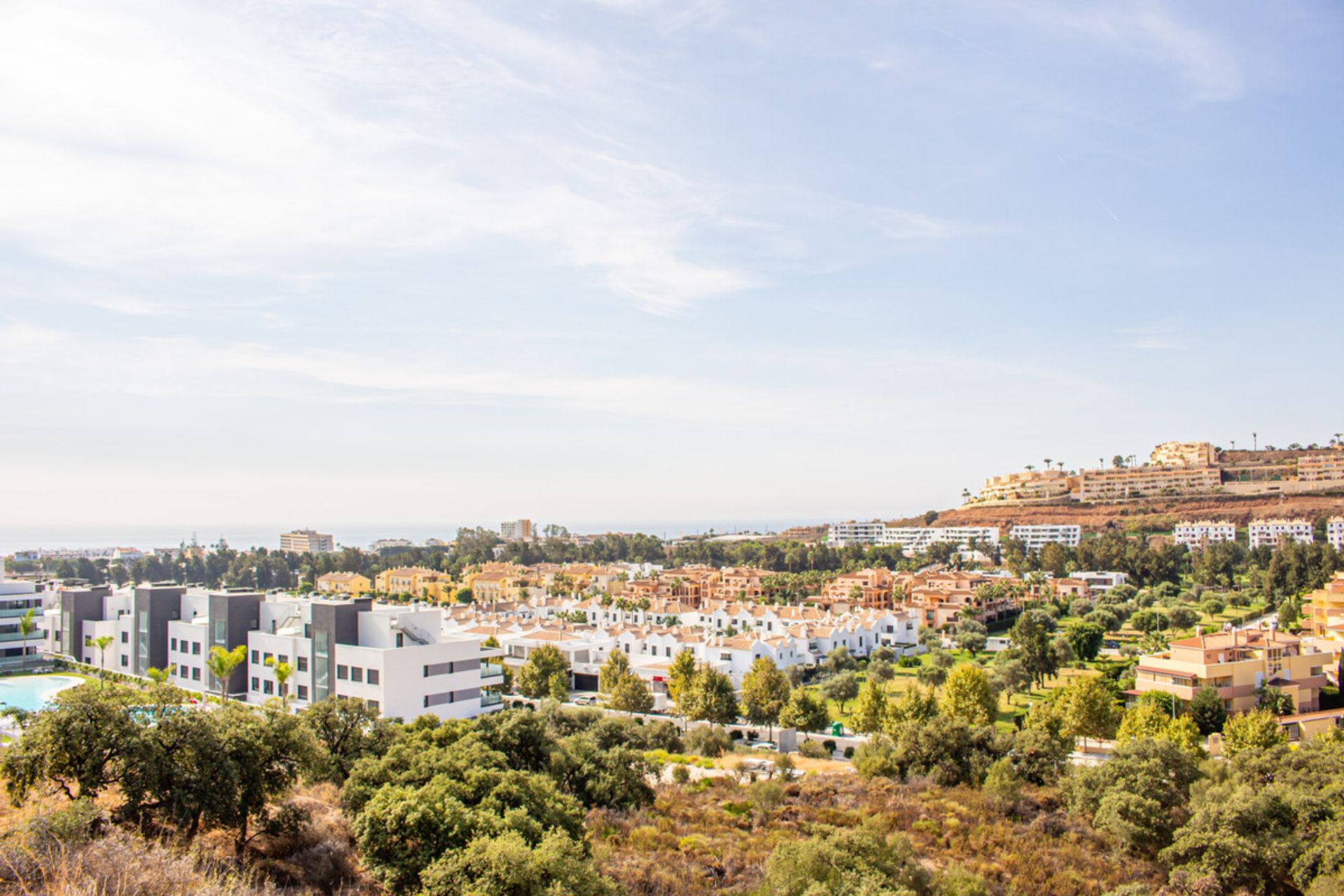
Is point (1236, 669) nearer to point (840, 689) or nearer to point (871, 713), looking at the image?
point (871, 713)

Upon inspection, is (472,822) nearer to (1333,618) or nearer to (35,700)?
(35,700)

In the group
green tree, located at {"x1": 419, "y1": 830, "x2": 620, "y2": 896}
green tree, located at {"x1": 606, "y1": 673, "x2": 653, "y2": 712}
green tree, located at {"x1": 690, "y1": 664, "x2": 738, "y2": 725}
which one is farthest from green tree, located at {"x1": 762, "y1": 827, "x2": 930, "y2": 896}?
green tree, located at {"x1": 606, "y1": 673, "x2": 653, "y2": 712}

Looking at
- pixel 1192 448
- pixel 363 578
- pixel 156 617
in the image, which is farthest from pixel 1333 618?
pixel 1192 448

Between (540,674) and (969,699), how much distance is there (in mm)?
18902

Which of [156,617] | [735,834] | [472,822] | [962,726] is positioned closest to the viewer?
[472,822]

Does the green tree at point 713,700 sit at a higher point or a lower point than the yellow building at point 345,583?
lower

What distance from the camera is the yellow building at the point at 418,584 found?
80750 mm

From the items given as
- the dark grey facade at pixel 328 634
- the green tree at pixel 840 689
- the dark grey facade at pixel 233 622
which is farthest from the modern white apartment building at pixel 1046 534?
the dark grey facade at pixel 233 622

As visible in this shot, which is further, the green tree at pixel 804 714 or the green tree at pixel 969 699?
the green tree at pixel 804 714

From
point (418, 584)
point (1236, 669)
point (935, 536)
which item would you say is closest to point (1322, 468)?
point (935, 536)

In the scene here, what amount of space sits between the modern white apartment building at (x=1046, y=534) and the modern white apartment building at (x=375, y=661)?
91.2 metres

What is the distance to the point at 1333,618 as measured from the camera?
144 feet

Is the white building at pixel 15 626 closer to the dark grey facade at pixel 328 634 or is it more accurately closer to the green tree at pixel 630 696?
the dark grey facade at pixel 328 634

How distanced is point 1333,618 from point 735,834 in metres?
39.3
